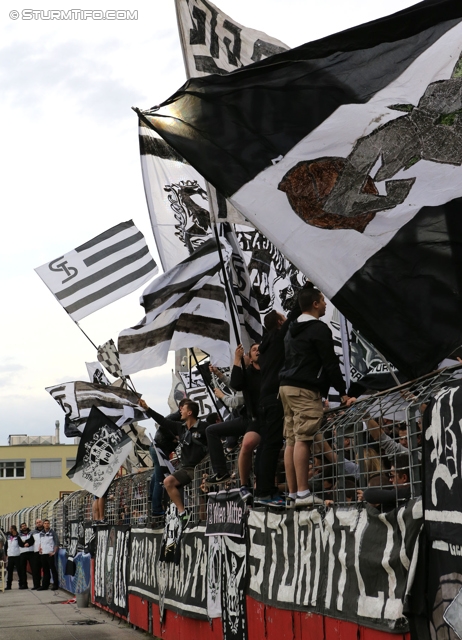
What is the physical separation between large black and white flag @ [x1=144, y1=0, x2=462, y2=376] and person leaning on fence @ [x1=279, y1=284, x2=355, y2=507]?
953mm

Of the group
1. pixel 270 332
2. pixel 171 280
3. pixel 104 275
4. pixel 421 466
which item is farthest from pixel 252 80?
pixel 104 275

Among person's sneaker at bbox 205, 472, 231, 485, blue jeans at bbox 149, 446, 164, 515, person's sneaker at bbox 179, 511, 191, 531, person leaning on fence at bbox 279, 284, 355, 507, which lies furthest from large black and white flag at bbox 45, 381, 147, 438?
person leaning on fence at bbox 279, 284, 355, 507

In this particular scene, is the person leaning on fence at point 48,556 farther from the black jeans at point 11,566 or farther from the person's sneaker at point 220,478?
the person's sneaker at point 220,478

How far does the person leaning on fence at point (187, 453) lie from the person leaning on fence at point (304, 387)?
3.47 meters

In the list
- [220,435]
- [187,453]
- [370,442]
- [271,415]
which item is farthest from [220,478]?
[370,442]

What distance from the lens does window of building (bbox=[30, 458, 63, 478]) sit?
83.8 metres

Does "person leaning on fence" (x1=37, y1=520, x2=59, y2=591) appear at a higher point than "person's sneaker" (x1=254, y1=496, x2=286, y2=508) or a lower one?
lower

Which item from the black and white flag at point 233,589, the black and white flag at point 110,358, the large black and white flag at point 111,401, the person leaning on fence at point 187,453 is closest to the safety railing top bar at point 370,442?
the black and white flag at point 233,589

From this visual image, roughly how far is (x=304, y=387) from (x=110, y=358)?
12865 mm

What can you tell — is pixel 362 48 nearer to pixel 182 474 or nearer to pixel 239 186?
pixel 239 186

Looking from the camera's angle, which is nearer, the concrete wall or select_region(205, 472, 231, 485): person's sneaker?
select_region(205, 472, 231, 485): person's sneaker

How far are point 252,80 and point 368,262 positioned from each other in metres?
1.65

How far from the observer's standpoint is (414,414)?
18.6 ft

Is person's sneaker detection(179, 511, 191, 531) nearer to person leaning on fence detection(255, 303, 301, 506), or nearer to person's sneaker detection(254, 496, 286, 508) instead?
person leaning on fence detection(255, 303, 301, 506)
